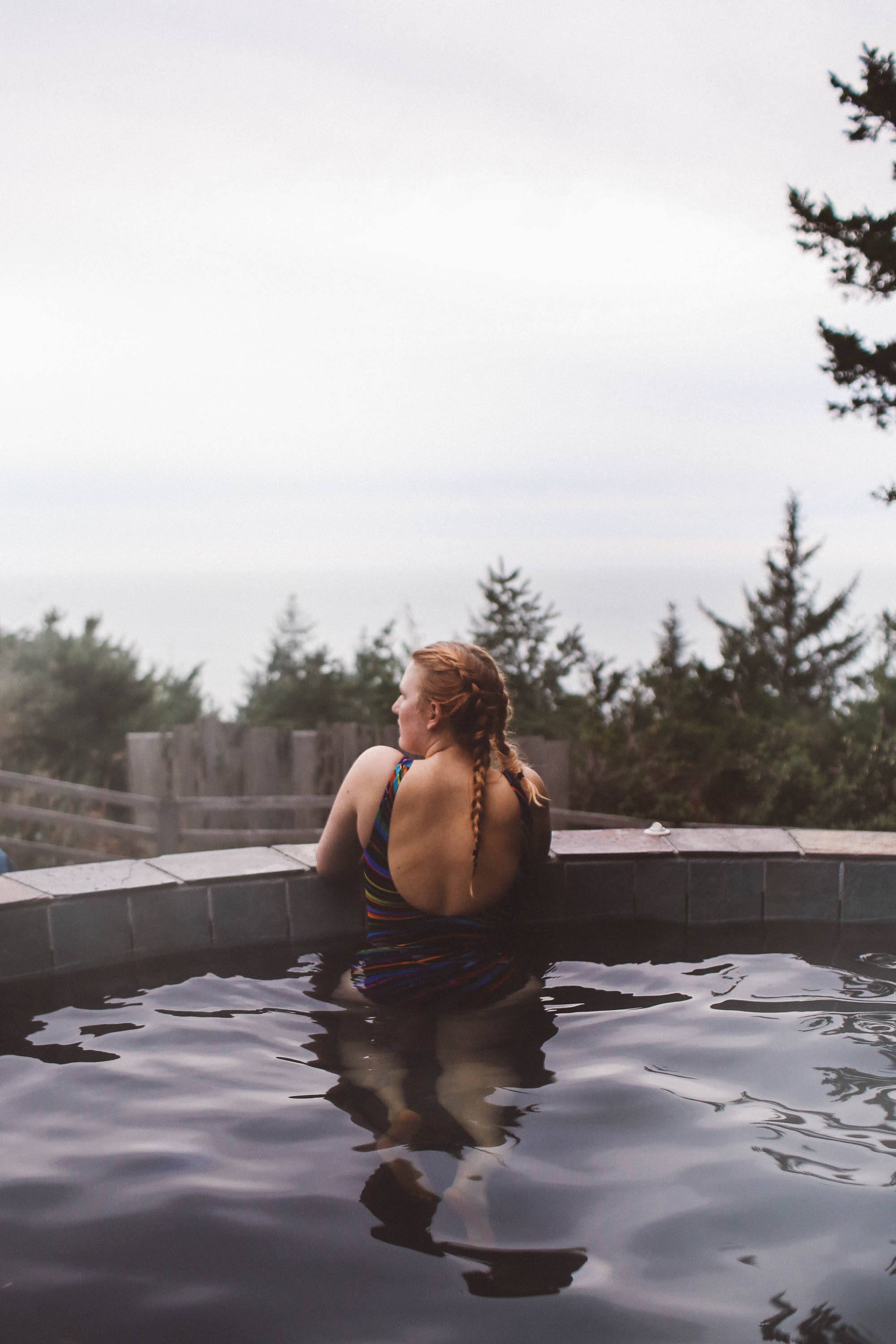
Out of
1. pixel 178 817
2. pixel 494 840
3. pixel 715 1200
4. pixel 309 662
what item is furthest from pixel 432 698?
pixel 309 662

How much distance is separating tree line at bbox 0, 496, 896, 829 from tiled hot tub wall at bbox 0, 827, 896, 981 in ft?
12.6

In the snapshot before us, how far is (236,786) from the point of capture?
7.55 m

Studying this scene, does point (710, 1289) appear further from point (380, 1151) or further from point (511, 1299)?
point (380, 1151)

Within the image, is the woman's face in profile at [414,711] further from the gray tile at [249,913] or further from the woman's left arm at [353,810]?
the gray tile at [249,913]

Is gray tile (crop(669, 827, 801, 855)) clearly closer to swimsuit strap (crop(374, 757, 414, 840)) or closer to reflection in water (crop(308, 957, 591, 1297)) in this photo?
reflection in water (crop(308, 957, 591, 1297))

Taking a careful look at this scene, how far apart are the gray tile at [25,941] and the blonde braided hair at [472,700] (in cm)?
131

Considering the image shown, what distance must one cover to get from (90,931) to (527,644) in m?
5.92

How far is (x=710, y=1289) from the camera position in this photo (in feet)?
5.81

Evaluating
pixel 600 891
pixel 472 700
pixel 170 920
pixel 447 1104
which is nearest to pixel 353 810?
pixel 472 700

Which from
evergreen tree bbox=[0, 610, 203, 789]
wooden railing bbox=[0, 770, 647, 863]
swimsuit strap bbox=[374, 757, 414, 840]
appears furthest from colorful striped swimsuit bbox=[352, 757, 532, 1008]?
evergreen tree bbox=[0, 610, 203, 789]

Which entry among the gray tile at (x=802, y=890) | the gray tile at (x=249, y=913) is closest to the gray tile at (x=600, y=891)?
the gray tile at (x=802, y=890)

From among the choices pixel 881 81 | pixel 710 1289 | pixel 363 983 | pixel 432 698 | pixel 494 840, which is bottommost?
pixel 710 1289

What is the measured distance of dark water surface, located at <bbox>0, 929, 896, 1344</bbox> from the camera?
173 cm

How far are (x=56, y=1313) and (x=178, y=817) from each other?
567cm
